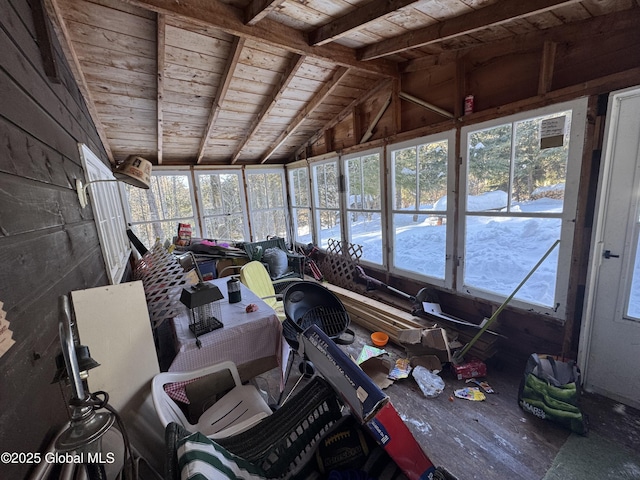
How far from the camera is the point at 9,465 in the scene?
530 millimetres

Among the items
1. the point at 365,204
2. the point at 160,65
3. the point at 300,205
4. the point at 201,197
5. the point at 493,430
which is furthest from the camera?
the point at 300,205

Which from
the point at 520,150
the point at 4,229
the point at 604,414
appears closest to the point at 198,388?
the point at 4,229

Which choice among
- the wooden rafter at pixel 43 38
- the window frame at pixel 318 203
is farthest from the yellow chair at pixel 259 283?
the window frame at pixel 318 203

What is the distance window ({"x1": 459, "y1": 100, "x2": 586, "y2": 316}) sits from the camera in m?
2.01

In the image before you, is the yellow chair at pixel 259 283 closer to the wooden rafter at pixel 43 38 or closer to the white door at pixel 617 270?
the wooden rafter at pixel 43 38

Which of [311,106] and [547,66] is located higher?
[311,106]

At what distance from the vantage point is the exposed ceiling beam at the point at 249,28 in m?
1.83

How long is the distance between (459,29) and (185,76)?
2.50m

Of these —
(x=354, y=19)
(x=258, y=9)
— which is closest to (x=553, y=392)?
(x=354, y=19)

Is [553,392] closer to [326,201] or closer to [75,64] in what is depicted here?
[326,201]

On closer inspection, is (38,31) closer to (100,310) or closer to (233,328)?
(100,310)

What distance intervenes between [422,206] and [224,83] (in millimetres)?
2547

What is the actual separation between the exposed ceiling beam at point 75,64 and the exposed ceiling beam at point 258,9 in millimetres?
1161

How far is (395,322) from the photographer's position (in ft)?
9.25
